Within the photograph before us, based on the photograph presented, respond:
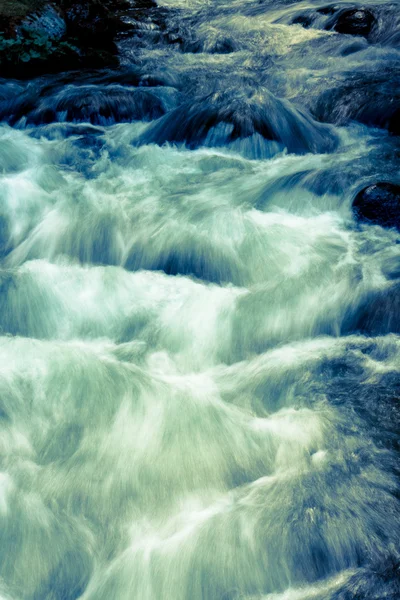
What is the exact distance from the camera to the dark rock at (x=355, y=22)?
10766 mm

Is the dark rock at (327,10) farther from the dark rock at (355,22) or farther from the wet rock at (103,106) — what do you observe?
the wet rock at (103,106)

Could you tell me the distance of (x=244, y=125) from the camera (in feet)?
23.2

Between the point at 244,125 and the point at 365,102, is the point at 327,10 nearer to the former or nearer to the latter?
the point at 365,102

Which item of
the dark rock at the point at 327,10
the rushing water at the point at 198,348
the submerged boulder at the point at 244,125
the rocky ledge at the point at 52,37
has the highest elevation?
the dark rock at the point at 327,10

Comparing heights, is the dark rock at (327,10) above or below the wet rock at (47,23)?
above

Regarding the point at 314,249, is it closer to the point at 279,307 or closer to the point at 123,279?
the point at 279,307

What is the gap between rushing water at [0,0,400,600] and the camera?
2.70 meters

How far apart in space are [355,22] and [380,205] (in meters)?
7.26

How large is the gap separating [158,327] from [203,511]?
1.76m

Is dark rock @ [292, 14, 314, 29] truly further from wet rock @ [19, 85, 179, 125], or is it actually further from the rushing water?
wet rock @ [19, 85, 179, 125]

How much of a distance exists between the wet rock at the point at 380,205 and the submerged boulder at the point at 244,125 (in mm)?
1666

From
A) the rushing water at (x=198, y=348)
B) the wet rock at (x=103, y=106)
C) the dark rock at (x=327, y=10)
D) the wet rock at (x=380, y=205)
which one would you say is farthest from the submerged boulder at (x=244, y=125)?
the dark rock at (x=327, y=10)

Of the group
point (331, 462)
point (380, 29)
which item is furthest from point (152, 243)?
point (380, 29)

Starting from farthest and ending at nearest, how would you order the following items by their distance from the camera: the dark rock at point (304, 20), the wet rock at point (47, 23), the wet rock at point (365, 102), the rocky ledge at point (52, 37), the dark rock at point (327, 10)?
the dark rock at point (304, 20) → the dark rock at point (327, 10) → the wet rock at point (47, 23) → the rocky ledge at point (52, 37) → the wet rock at point (365, 102)
